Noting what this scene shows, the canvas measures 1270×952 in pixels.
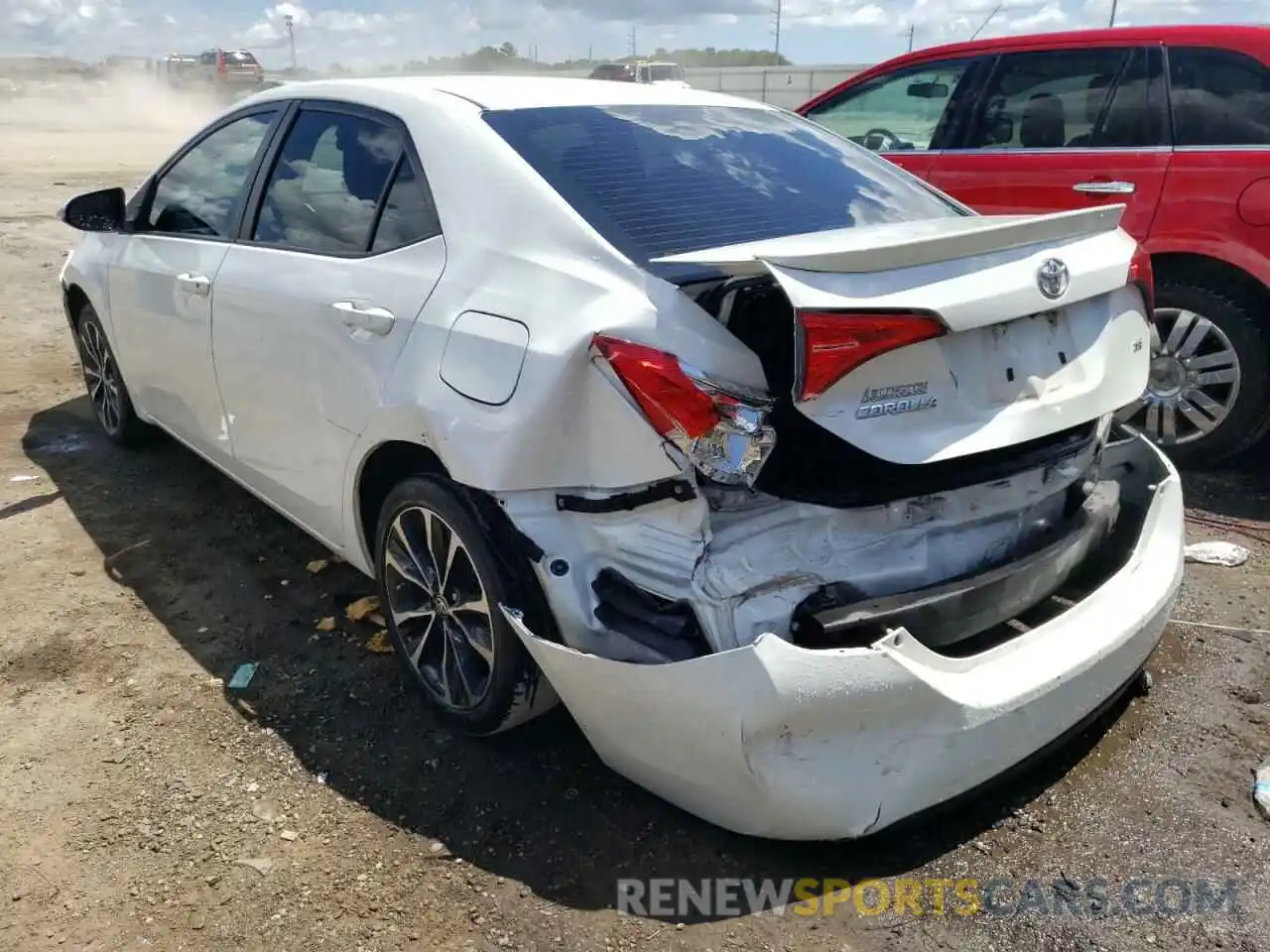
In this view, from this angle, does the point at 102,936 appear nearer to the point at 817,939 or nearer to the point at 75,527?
the point at 817,939

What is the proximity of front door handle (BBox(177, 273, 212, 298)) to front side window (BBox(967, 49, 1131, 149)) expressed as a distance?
→ 400cm

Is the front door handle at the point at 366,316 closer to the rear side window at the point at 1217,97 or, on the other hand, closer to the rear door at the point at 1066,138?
the rear door at the point at 1066,138

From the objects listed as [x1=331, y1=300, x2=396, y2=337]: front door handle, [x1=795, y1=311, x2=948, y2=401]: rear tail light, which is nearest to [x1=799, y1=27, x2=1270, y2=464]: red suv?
[x1=795, y1=311, x2=948, y2=401]: rear tail light

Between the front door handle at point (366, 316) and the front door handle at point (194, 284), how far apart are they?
0.98 metres

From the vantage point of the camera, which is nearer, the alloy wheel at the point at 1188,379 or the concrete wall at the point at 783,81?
the alloy wheel at the point at 1188,379

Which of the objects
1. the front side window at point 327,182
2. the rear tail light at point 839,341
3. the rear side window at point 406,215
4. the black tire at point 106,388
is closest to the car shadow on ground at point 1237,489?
the rear tail light at point 839,341

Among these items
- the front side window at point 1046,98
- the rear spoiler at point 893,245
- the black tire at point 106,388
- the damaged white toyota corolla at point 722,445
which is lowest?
the black tire at point 106,388

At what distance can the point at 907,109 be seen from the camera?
5.93 meters

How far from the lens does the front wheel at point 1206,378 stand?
4656 mm

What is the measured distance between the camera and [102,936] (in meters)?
2.29

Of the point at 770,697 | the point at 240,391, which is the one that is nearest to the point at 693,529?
the point at 770,697

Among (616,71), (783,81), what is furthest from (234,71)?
(783,81)

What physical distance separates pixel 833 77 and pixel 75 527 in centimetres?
2436

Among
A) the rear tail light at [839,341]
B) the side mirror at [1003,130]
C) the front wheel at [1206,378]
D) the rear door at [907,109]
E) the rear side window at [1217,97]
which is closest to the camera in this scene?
the rear tail light at [839,341]
